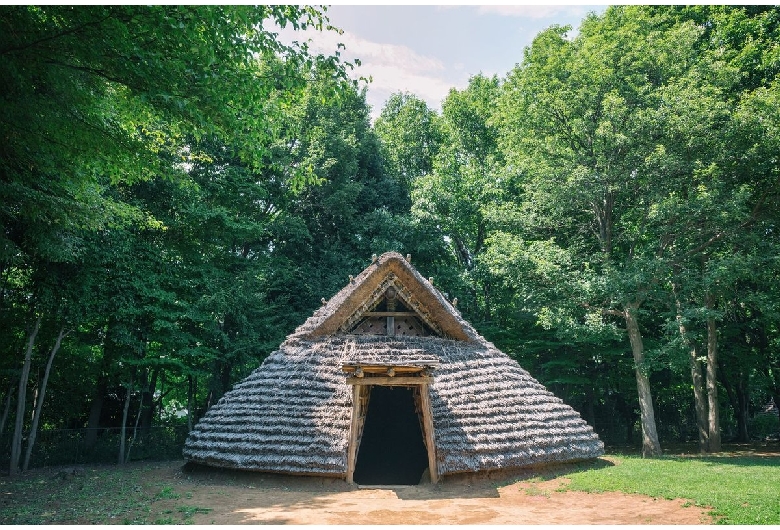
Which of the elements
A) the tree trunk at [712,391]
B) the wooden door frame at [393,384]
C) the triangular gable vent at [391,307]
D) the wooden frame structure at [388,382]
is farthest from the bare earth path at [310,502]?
the tree trunk at [712,391]

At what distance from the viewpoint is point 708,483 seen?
941 cm

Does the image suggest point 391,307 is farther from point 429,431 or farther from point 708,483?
point 708,483

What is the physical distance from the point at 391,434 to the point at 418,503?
621cm

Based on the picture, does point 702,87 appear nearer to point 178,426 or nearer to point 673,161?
point 673,161

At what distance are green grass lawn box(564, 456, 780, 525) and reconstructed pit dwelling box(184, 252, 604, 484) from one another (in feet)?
3.24

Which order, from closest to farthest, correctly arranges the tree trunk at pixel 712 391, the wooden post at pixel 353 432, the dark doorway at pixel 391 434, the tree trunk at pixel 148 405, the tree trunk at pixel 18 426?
the wooden post at pixel 353 432 < the tree trunk at pixel 18 426 < the dark doorway at pixel 391 434 < the tree trunk at pixel 712 391 < the tree trunk at pixel 148 405

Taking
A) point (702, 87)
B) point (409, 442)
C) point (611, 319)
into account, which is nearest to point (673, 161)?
point (702, 87)

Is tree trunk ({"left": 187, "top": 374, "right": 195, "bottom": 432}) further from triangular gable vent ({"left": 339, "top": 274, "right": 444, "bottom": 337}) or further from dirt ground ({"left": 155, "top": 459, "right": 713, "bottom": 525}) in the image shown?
triangular gable vent ({"left": 339, "top": 274, "right": 444, "bottom": 337})

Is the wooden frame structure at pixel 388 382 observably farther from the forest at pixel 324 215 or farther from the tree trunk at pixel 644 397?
the tree trunk at pixel 644 397

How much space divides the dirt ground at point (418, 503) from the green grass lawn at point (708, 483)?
0.39 meters

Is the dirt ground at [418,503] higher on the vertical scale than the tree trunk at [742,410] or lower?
lower

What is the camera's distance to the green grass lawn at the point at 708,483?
278 inches

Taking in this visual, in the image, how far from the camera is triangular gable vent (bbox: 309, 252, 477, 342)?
11.9 metres

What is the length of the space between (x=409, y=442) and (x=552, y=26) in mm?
16123
